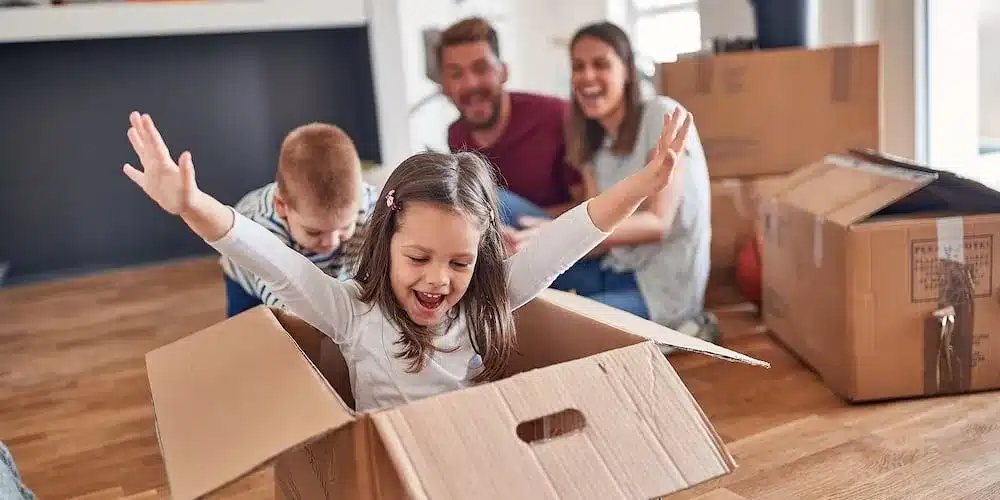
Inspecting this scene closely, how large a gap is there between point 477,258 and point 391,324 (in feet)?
0.42

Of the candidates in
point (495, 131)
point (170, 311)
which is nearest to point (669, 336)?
point (495, 131)

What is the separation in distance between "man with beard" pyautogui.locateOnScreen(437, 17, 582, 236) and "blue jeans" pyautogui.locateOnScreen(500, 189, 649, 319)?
0.24 ft

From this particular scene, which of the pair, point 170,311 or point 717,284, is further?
point 170,311

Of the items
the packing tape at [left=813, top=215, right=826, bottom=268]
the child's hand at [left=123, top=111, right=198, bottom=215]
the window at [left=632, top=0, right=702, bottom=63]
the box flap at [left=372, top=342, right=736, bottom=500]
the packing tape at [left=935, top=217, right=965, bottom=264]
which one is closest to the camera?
the box flap at [left=372, top=342, right=736, bottom=500]

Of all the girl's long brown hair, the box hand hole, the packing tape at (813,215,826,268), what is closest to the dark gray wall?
the packing tape at (813,215,826,268)

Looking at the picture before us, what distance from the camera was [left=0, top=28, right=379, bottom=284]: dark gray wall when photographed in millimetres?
3199

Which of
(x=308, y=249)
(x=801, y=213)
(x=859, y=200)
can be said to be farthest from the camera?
(x=801, y=213)

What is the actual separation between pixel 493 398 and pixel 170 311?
211 centimetres

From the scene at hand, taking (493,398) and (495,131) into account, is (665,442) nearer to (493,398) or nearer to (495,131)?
(493,398)

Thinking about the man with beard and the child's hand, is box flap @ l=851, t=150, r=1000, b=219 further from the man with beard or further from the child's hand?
the child's hand

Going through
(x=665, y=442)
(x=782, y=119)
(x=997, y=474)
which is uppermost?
(x=782, y=119)

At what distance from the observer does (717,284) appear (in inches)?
91.7

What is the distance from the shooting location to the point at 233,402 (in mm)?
882

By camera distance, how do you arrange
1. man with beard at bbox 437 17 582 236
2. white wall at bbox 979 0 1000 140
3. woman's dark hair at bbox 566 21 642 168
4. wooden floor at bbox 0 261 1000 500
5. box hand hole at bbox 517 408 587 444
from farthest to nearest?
1. white wall at bbox 979 0 1000 140
2. man with beard at bbox 437 17 582 236
3. woman's dark hair at bbox 566 21 642 168
4. wooden floor at bbox 0 261 1000 500
5. box hand hole at bbox 517 408 587 444
